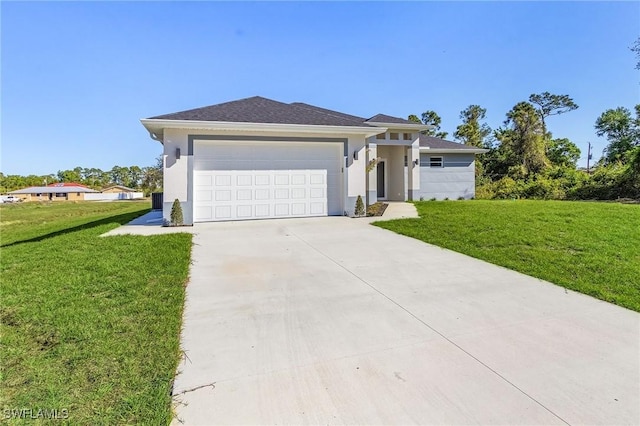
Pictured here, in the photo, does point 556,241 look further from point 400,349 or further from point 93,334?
point 93,334

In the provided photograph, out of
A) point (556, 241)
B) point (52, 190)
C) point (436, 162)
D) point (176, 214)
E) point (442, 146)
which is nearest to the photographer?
point (556, 241)

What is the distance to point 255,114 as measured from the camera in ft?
36.7

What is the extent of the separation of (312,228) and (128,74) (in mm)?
12962

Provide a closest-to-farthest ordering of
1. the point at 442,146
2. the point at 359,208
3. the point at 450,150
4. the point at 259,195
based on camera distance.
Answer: the point at 259,195 → the point at 359,208 → the point at 450,150 → the point at 442,146

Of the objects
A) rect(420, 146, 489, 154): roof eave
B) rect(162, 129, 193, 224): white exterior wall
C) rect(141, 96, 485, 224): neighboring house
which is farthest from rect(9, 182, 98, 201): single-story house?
rect(420, 146, 489, 154): roof eave

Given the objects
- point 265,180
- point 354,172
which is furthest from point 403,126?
point 265,180

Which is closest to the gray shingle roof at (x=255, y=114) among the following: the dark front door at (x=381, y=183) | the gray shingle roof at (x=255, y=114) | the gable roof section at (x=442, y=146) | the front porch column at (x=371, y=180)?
the gray shingle roof at (x=255, y=114)

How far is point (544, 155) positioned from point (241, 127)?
25.6 m

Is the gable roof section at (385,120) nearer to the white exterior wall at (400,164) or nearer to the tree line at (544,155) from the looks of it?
the white exterior wall at (400,164)

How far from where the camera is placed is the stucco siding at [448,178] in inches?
717

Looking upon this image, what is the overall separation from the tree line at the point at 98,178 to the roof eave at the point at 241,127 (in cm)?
6568

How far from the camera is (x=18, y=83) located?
14.9 meters

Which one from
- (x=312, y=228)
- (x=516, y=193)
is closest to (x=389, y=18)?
(x=312, y=228)

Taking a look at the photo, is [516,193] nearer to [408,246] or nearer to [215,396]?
[408,246]
